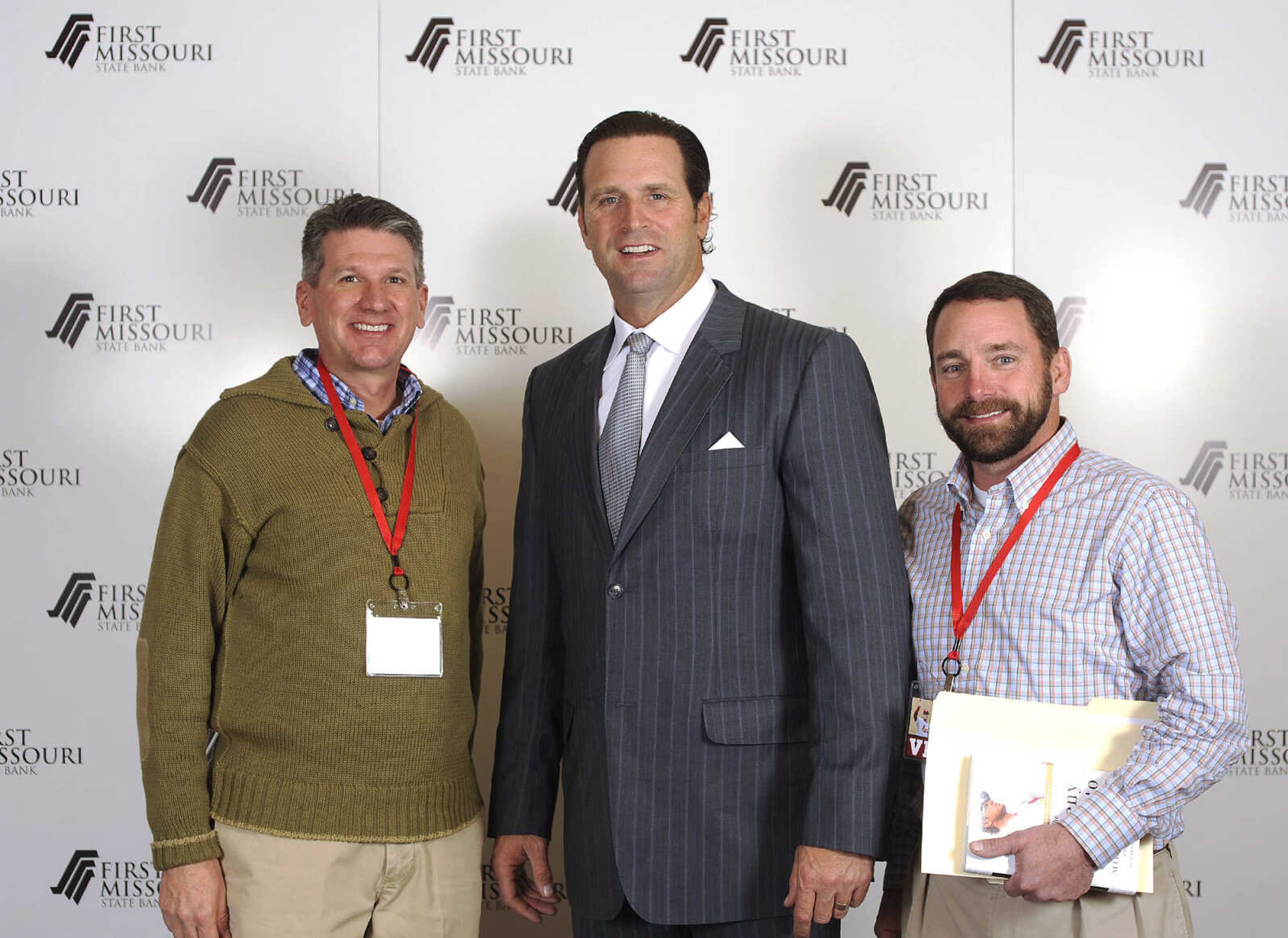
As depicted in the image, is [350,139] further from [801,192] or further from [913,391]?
[913,391]

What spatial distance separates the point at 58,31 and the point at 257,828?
2.63 meters

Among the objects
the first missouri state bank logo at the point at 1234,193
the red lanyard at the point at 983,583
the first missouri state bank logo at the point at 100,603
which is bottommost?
the first missouri state bank logo at the point at 100,603

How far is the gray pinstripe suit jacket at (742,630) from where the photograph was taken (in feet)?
6.02

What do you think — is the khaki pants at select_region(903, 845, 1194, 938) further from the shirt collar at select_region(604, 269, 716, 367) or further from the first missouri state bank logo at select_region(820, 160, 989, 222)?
the first missouri state bank logo at select_region(820, 160, 989, 222)

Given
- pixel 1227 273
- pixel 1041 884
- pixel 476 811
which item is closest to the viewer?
pixel 1041 884

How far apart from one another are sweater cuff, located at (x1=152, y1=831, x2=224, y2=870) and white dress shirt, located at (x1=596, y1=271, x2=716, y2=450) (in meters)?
1.03

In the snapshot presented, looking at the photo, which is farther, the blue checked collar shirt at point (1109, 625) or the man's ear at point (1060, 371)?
the man's ear at point (1060, 371)

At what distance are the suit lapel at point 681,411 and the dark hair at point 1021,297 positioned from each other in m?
0.38

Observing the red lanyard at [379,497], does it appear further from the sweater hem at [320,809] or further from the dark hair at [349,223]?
the sweater hem at [320,809]

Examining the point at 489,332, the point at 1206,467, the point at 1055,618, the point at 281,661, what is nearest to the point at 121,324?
the point at 489,332

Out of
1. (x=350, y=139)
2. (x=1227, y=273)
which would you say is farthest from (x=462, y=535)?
(x=1227, y=273)

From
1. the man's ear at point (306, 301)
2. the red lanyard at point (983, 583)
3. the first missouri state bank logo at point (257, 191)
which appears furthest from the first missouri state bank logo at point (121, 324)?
the red lanyard at point (983, 583)

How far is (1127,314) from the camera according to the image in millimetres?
3320

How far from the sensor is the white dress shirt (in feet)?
6.73
